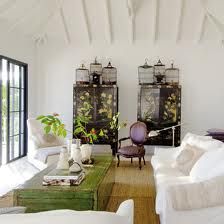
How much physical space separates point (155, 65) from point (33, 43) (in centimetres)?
319

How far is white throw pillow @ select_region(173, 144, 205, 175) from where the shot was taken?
4293 millimetres

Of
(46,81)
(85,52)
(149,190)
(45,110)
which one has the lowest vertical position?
(149,190)

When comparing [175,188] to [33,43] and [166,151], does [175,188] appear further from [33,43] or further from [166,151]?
[33,43]

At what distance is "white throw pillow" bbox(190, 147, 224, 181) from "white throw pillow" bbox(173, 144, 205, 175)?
326 mm

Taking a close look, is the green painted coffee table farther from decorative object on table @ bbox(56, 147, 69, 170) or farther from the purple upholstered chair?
the purple upholstered chair

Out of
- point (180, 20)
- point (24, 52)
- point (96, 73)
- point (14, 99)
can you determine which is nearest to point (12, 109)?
point (14, 99)

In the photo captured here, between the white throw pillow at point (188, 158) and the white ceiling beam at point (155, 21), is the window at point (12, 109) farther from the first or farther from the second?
the white throw pillow at point (188, 158)

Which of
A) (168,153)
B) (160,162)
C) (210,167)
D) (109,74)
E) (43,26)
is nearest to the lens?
(210,167)

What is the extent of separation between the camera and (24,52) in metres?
7.93

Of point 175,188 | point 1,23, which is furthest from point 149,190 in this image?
point 1,23

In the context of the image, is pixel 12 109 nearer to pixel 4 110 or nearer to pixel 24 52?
pixel 4 110

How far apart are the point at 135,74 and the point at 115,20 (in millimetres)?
1460

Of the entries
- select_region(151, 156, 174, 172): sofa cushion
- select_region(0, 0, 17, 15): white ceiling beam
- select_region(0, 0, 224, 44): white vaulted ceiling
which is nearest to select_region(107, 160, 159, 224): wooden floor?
select_region(151, 156, 174, 172): sofa cushion

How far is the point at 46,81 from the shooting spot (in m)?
8.81
